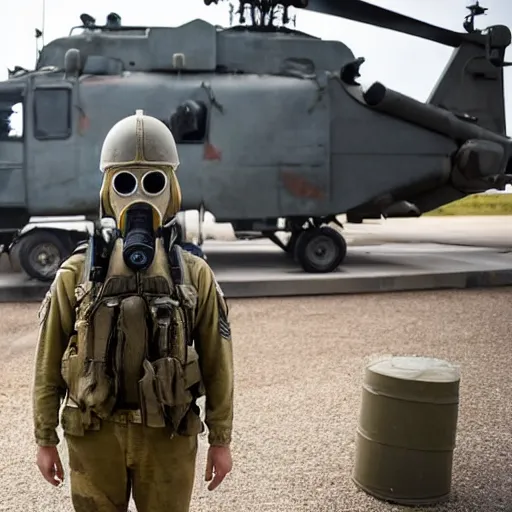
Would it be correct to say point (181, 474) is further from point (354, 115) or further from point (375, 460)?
point (354, 115)

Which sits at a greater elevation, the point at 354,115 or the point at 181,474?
the point at 354,115

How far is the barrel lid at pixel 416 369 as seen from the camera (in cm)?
330

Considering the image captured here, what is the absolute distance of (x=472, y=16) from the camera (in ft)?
35.0

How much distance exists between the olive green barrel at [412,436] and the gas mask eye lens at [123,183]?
1.72m

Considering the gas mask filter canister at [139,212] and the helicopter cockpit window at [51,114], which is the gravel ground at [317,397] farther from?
the helicopter cockpit window at [51,114]

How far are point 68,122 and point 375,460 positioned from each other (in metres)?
6.56

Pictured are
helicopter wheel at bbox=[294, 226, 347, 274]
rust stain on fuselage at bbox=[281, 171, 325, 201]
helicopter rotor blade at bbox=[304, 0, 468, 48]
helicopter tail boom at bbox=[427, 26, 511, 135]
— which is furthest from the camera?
helicopter tail boom at bbox=[427, 26, 511, 135]

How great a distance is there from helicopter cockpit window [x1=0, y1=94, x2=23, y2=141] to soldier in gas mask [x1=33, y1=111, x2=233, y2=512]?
715 centimetres

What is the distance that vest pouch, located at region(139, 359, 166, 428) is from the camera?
1912 millimetres

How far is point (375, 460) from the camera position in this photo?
3340mm

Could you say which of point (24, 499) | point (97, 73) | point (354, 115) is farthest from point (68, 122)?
point (24, 499)

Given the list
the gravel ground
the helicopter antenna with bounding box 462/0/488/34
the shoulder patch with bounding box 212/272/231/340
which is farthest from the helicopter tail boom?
the shoulder patch with bounding box 212/272/231/340

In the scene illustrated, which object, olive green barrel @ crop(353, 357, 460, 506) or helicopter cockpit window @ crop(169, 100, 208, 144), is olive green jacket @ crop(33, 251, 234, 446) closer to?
olive green barrel @ crop(353, 357, 460, 506)

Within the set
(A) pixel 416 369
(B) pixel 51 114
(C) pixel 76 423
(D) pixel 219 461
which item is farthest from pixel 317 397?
(B) pixel 51 114
